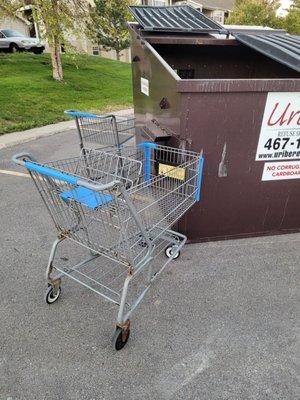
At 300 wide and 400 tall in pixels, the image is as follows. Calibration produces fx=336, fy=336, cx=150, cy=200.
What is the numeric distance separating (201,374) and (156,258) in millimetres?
1306

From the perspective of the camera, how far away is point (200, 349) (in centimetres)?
235

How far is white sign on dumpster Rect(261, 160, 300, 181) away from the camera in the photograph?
330cm

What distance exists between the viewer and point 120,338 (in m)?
2.31

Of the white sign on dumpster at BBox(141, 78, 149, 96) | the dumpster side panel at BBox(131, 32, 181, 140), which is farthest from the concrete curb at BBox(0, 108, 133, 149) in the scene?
the white sign on dumpster at BBox(141, 78, 149, 96)

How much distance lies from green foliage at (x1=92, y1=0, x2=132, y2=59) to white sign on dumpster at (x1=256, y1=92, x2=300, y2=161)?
248 inches

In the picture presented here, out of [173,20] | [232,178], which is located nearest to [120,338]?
[232,178]

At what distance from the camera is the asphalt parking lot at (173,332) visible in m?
2.10

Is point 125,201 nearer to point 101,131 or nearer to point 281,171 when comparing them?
point 281,171

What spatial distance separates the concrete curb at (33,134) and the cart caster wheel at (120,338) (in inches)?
214

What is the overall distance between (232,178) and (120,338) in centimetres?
182

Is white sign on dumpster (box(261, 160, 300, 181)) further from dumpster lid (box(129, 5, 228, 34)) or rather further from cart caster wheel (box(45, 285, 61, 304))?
cart caster wheel (box(45, 285, 61, 304))

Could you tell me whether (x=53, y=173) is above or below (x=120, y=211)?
above

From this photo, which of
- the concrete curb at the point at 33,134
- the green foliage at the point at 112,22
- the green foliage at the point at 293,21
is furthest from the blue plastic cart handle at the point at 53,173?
→ the green foliage at the point at 293,21

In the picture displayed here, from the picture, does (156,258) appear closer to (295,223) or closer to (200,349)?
(200,349)
